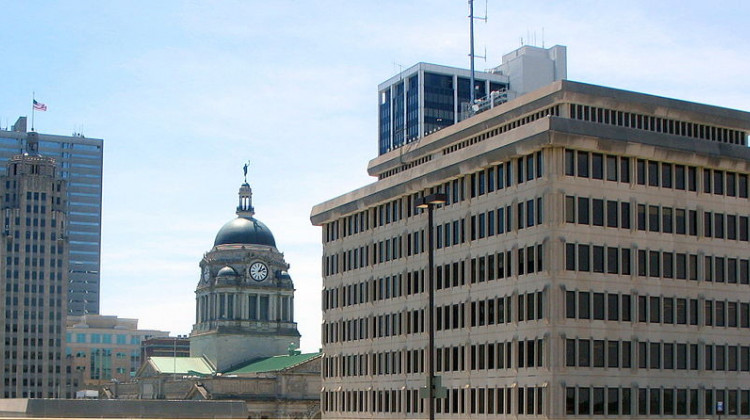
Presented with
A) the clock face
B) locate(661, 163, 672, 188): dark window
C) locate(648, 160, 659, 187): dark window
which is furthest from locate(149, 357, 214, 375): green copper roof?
locate(648, 160, 659, 187): dark window

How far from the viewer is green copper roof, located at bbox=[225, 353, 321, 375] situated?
17875cm

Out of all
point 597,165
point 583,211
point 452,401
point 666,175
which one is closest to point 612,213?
point 583,211

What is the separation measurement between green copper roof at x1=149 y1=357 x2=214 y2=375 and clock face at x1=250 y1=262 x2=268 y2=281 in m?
15.1

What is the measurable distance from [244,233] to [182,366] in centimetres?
2189

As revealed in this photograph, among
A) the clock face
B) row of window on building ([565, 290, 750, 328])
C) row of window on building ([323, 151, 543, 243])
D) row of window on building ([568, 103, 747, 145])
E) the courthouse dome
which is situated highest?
the courthouse dome

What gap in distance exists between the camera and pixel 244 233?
196 metres

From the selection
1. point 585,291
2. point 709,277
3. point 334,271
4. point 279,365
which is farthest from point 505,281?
point 279,365

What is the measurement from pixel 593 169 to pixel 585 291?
775cm

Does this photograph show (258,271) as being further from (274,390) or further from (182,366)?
(274,390)

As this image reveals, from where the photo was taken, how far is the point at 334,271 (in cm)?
11262

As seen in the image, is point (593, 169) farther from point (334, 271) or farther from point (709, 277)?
point (334, 271)

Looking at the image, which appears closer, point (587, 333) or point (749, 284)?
point (587, 333)

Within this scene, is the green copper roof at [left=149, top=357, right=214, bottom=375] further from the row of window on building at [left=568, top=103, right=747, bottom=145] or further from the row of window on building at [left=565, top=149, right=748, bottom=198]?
the row of window on building at [left=565, top=149, right=748, bottom=198]

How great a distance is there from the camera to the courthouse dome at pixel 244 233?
196m
